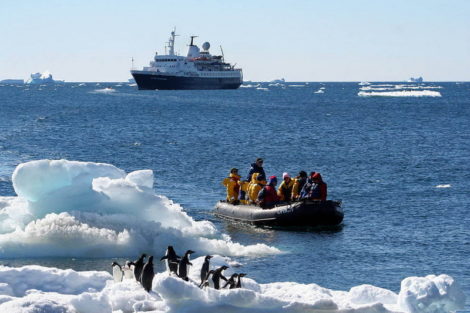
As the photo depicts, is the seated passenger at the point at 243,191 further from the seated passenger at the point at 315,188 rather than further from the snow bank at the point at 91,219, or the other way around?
the snow bank at the point at 91,219

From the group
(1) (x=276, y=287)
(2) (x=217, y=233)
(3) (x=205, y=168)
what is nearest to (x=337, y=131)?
(3) (x=205, y=168)

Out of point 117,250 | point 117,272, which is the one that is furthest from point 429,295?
point 117,250

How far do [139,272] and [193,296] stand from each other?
135 inches

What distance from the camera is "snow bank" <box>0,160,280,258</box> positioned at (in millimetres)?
25000

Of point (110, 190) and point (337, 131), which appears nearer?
Answer: point (110, 190)

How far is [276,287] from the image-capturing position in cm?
1961

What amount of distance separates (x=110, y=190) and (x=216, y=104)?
324 ft

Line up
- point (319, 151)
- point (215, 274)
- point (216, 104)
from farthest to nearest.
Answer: point (216, 104) < point (319, 151) < point (215, 274)

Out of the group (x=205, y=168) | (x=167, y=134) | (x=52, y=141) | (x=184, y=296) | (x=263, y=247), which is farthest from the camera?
(x=167, y=134)

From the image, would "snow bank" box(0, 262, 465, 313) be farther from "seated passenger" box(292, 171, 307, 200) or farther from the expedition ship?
the expedition ship

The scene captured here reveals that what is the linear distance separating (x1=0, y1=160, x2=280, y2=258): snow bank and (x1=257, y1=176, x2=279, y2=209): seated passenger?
343 centimetres

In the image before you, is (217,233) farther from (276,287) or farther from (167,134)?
(167,134)

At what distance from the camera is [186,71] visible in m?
164

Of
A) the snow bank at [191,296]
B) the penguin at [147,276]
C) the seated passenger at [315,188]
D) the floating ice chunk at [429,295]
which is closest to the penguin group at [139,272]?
the penguin at [147,276]
